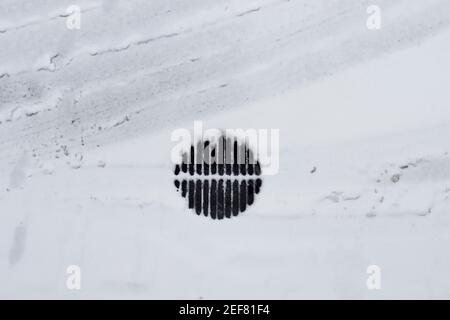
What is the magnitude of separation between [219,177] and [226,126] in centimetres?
37

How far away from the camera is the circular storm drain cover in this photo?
160 inches

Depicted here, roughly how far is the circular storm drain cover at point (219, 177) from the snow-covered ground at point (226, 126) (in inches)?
3.5

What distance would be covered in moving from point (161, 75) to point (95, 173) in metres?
0.86

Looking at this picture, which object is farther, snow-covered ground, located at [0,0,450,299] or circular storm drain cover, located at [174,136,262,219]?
circular storm drain cover, located at [174,136,262,219]

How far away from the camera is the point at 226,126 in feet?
13.5

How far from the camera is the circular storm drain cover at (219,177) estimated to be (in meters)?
4.05

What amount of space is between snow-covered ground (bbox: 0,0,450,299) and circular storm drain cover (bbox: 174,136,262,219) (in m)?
0.09

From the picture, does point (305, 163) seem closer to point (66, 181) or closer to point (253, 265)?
point (253, 265)

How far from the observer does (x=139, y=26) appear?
4227mm
